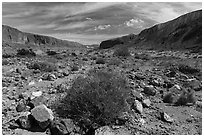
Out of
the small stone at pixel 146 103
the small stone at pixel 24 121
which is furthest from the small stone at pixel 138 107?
the small stone at pixel 24 121

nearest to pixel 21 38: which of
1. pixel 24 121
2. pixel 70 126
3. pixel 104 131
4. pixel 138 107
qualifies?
pixel 138 107

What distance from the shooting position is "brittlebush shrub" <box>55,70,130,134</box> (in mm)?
4441

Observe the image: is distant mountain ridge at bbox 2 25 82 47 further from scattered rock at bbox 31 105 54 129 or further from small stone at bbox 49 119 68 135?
small stone at bbox 49 119 68 135

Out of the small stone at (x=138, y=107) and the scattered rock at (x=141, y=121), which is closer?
the scattered rock at (x=141, y=121)

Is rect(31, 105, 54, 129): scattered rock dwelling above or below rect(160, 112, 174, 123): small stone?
above

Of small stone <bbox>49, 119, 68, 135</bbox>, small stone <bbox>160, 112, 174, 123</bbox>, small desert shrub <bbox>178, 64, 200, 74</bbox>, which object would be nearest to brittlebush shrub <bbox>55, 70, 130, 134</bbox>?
small stone <bbox>49, 119, 68, 135</bbox>

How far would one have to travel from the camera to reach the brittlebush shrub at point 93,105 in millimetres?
4441

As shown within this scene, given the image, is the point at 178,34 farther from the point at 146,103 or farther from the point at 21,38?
the point at 21,38

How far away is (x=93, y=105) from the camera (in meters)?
4.48

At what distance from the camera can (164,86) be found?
Result: 305 inches

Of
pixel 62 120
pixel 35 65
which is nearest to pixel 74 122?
pixel 62 120

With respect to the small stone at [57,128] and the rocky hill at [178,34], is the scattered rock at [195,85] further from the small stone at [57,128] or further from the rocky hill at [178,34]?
the rocky hill at [178,34]

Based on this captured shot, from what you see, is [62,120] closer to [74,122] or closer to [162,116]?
[74,122]

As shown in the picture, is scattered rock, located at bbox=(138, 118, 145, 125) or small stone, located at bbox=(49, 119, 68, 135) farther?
scattered rock, located at bbox=(138, 118, 145, 125)
